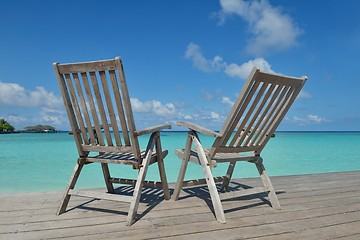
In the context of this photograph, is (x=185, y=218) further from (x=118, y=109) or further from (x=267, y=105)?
(x=267, y=105)

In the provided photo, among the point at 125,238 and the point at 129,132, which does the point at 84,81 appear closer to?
the point at 129,132

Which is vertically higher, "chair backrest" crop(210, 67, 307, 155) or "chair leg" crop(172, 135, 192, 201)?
"chair backrest" crop(210, 67, 307, 155)

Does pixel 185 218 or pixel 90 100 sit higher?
pixel 90 100

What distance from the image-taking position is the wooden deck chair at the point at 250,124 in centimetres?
195

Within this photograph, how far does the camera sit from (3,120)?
50.4 meters

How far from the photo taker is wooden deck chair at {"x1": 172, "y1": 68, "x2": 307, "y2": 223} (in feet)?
6.41

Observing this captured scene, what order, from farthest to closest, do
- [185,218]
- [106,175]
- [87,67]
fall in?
[106,175] < [185,218] < [87,67]

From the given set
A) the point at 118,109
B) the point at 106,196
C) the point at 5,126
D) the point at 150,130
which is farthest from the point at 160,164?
the point at 5,126

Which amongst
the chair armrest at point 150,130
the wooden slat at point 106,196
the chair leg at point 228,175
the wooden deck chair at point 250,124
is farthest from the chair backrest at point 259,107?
the wooden slat at point 106,196

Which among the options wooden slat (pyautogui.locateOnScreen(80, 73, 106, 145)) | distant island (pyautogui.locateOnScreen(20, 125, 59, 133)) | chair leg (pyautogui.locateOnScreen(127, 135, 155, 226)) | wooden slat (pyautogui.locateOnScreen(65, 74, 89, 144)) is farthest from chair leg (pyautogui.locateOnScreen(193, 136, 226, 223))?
distant island (pyautogui.locateOnScreen(20, 125, 59, 133))

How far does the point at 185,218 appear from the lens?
2.01 metres

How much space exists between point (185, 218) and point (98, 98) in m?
1.16

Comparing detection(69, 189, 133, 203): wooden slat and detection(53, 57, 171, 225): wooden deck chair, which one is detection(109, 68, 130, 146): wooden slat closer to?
detection(53, 57, 171, 225): wooden deck chair

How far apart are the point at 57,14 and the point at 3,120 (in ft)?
159
